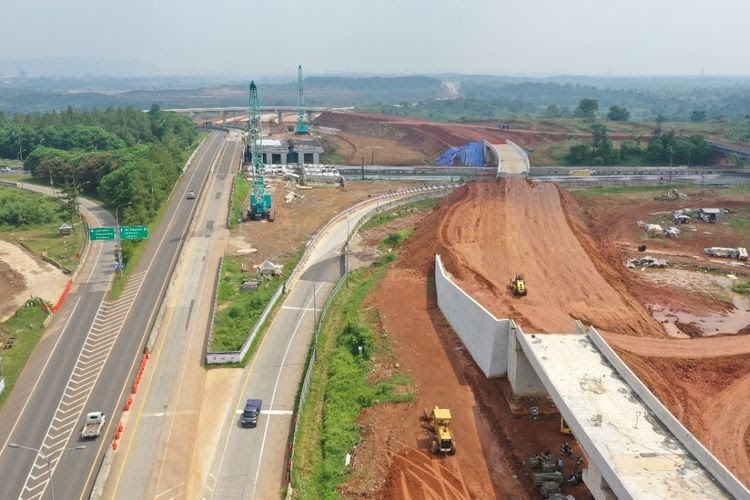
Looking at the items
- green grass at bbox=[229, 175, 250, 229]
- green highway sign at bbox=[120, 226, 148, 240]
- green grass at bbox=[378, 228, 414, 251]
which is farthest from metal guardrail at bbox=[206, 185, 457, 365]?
green grass at bbox=[229, 175, 250, 229]

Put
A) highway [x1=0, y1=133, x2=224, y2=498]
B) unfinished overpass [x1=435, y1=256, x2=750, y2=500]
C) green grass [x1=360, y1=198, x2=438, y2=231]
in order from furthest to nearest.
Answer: green grass [x1=360, y1=198, x2=438, y2=231] → highway [x1=0, y1=133, x2=224, y2=498] → unfinished overpass [x1=435, y1=256, x2=750, y2=500]

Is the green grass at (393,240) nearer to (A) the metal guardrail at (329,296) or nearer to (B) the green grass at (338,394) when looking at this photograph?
(A) the metal guardrail at (329,296)

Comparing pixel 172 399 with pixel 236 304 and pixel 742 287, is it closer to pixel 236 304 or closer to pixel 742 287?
pixel 236 304

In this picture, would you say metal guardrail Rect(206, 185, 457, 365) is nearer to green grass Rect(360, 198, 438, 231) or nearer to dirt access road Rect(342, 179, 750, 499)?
green grass Rect(360, 198, 438, 231)

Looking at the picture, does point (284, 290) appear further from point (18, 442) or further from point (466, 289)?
point (18, 442)

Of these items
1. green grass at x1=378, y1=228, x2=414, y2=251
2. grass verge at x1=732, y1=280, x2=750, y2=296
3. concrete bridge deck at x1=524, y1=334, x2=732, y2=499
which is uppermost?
concrete bridge deck at x1=524, y1=334, x2=732, y2=499

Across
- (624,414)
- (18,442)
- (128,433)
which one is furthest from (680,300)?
(18,442)
